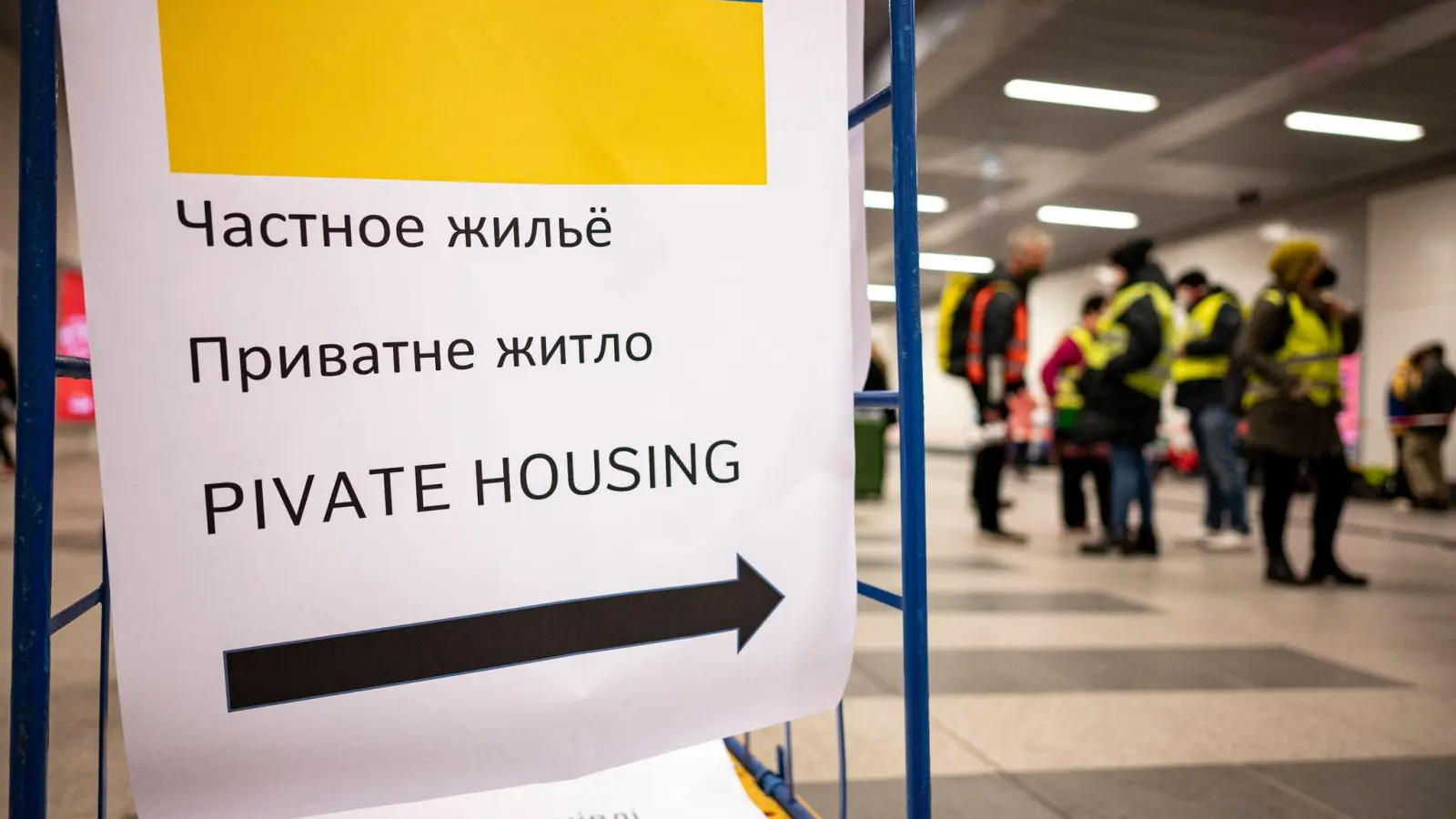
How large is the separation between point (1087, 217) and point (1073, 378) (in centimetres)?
766

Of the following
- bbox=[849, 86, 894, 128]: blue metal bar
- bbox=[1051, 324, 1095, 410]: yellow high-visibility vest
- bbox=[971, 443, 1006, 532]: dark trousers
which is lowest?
bbox=[971, 443, 1006, 532]: dark trousers

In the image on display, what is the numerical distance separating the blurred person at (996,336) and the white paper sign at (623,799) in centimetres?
391

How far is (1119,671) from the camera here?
2.63m

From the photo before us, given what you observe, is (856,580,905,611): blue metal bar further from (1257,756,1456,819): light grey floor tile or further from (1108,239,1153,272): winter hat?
(1108,239,1153,272): winter hat

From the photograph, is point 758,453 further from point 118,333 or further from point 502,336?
point 118,333

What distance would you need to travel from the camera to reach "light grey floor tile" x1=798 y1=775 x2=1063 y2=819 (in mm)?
1670

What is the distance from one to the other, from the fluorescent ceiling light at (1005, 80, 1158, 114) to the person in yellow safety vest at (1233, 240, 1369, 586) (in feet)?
13.1

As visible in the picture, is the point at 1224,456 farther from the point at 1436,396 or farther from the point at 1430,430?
the point at 1436,396

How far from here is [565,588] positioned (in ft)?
2.64

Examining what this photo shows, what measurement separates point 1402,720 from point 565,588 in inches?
95.5

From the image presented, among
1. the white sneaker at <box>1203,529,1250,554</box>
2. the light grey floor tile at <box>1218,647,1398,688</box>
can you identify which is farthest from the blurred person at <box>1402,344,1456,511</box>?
the light grey floor tile at <box>1218,647,1398,688</box>

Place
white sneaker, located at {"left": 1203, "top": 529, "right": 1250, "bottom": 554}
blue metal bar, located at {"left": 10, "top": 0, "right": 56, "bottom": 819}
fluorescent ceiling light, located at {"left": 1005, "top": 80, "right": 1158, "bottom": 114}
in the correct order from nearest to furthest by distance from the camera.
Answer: blue metal bar, located at {"left": 10, "top": 0, "right": 56, "bottom": 819} → white sneaker, located at {"left": 1203, "top": 529, "right": 1250, "bottom": 554} → fluorescent ceiling light, located at {"left": 1005, "top": 80, "right": 1158, "bottom": 114}

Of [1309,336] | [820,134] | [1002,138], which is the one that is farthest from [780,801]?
[1002,138]

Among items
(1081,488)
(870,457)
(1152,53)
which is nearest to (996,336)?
(1081,488)
